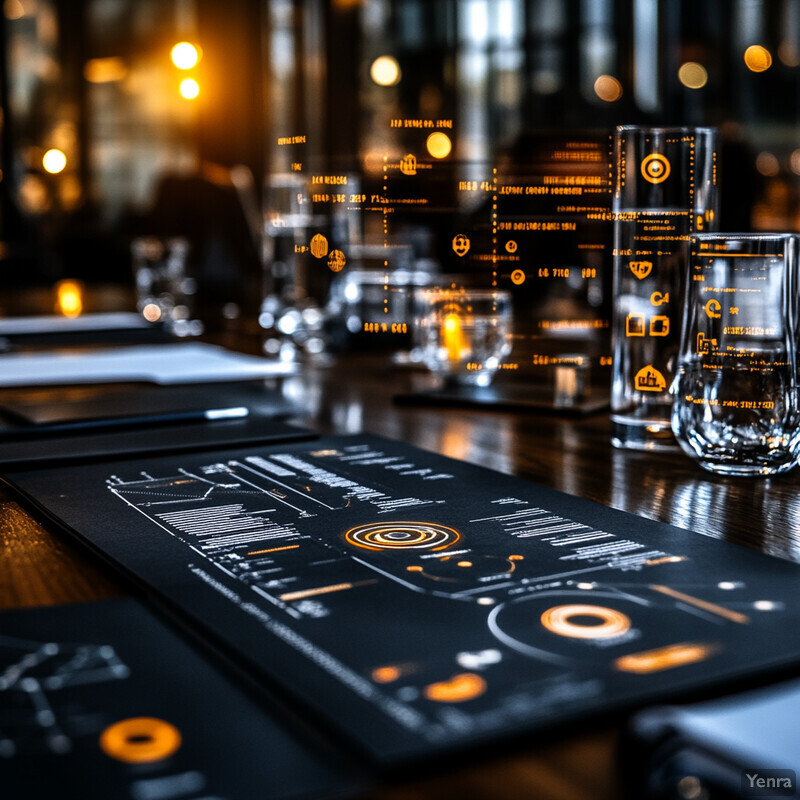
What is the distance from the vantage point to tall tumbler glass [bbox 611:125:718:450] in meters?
0.78

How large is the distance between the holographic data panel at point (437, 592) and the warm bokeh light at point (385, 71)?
524 cm

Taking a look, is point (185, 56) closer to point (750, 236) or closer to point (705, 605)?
point (750, 236)

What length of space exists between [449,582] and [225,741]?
0.53 feet

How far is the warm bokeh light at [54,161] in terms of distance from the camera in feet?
18.2

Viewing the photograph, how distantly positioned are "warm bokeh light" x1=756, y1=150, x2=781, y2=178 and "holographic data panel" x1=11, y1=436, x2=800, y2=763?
5.65 m

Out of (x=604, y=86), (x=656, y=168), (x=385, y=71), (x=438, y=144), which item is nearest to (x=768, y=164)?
(x=604, y=86)

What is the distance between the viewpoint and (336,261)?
4.93ft

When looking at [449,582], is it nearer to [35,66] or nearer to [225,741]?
[225,741]

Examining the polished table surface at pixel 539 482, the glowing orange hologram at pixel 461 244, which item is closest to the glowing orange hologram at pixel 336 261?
the polished table surface at pixel 539 482

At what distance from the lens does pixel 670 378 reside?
0.77 m

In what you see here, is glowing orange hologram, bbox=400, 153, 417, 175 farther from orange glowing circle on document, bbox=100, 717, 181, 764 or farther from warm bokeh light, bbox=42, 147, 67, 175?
warm bokeh light, bbox=42, 147, 67, 175

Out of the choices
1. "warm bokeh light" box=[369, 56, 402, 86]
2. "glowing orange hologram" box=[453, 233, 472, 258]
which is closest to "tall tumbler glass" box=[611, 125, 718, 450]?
"glowing orange hologram" box=[453, 233, 472, 258]

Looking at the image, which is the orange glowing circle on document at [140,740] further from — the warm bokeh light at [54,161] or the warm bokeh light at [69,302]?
the warm bokeh light at [54,161]

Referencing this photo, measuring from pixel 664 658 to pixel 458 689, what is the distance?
0.08 metres
